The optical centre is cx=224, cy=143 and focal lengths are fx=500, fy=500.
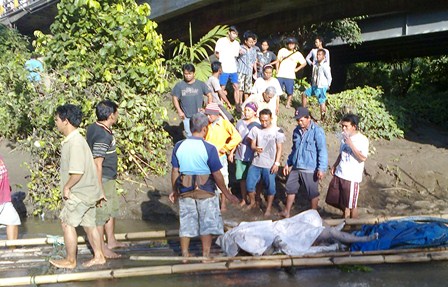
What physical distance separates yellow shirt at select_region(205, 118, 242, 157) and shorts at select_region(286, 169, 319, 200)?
1034 mm

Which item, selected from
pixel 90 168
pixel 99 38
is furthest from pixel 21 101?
pixel 90 168

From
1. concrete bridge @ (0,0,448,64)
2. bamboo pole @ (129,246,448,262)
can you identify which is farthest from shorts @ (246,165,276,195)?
concrete bridge @ (0,0,448,64)

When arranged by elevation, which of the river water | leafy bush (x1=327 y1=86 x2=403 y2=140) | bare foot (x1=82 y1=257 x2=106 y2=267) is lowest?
the river water

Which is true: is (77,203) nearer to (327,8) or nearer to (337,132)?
(337,132)

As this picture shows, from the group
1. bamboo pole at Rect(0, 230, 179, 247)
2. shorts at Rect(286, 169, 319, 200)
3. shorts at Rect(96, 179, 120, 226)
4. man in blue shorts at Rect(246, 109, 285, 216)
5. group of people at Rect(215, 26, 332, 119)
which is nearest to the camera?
shorts at Rect(96, 179, 120, 226)

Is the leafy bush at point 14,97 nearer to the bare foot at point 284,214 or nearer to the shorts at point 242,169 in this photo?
the shorts at point 242,169

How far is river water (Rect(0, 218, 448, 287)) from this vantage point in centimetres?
516

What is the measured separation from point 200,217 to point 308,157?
2.51 meters

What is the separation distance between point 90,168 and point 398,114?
9.21 meters

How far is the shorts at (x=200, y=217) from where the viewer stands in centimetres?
582

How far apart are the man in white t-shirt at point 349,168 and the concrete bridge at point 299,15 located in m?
9.44

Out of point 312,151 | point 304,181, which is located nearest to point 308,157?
point 312,151

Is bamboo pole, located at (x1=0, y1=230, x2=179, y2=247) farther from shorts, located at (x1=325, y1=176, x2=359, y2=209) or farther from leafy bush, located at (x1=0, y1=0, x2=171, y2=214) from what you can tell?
shorts, located at (x1=325, y1=176, x2=359, y2=209)

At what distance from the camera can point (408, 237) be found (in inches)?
233
